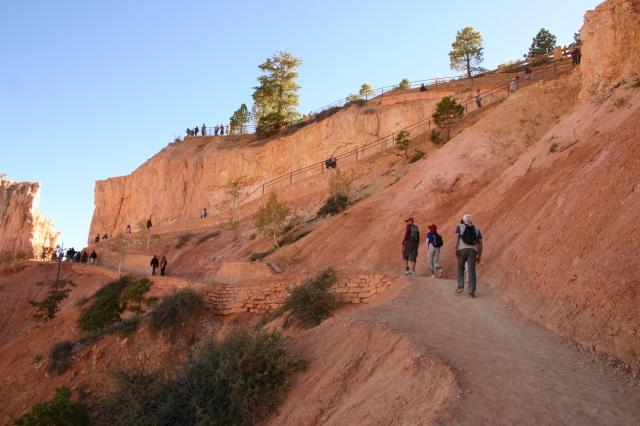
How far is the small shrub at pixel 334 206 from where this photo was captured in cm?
2369

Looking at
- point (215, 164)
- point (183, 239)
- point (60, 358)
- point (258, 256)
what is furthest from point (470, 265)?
point (215, 164)

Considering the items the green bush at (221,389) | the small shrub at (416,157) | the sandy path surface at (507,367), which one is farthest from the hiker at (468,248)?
the small shrub at (416,157)

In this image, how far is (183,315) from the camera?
1323 centimetres

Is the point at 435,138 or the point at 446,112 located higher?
the point at 446,112

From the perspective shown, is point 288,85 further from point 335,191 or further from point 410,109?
point 335,191

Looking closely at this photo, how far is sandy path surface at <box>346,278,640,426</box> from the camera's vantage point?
14.5ft

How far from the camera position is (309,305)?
1020 cm

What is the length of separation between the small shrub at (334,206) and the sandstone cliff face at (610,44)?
10406mm

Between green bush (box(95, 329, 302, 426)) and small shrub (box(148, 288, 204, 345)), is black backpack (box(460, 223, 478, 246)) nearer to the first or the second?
green bush (box(95, 329, 302, 426))

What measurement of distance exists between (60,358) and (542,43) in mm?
40268

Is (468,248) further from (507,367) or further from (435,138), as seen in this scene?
(435,138)

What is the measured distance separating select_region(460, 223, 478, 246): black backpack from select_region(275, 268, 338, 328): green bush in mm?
2901

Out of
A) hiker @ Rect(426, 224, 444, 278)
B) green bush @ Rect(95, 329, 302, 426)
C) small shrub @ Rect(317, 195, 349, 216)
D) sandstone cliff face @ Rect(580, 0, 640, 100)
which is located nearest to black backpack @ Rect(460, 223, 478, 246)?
hiker @ Rect(426, 224, 444, 278)

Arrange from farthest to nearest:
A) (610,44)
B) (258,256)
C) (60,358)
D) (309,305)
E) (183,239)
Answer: (183,239) < (258,256) < (610,44) < (60,358) < (309,305)
